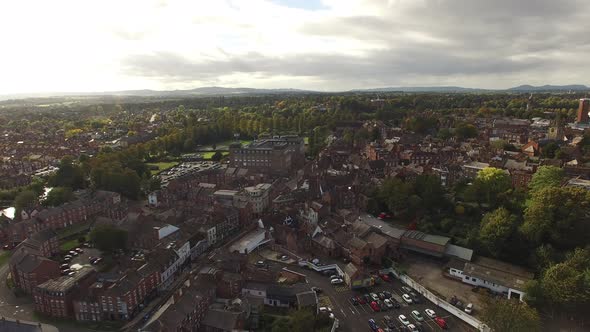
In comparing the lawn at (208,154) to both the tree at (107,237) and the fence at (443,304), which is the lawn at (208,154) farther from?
the fence at (443,304)

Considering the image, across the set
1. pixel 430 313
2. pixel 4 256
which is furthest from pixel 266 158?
pixel 430 313

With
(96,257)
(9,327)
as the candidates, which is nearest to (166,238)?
(96,257)

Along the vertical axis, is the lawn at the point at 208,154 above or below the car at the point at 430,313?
above

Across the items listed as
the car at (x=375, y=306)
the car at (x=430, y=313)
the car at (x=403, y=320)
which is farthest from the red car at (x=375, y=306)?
the car at (x=430, y=313)

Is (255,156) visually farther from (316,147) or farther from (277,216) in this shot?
(277,216)

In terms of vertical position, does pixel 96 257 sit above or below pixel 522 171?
below

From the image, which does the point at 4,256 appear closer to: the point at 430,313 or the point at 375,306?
the point at 375,306
